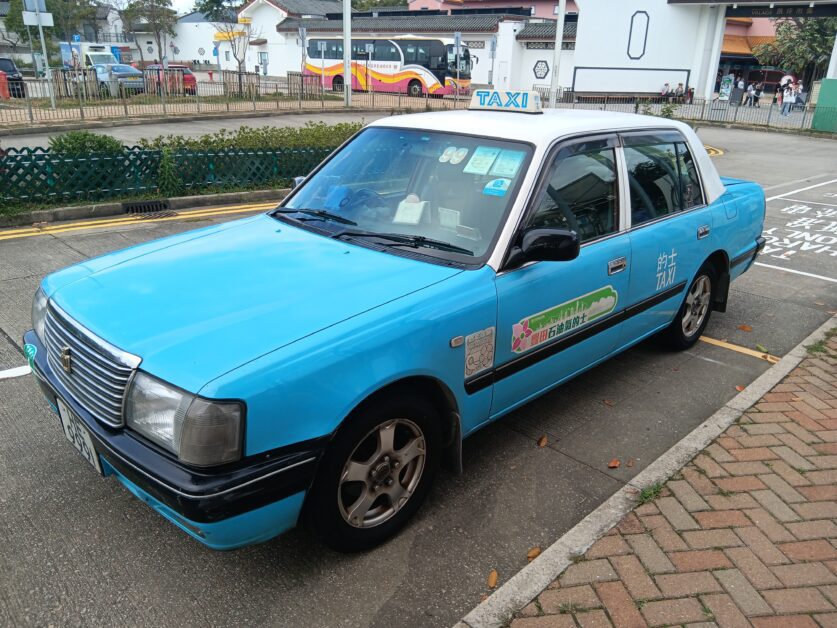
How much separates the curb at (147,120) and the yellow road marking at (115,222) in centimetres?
1004

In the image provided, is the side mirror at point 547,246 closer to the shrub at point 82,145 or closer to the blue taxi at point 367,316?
the blue taxi at point 367,316

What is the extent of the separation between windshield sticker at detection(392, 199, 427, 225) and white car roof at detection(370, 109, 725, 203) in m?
0.52

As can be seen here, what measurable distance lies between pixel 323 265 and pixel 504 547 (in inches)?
61.0

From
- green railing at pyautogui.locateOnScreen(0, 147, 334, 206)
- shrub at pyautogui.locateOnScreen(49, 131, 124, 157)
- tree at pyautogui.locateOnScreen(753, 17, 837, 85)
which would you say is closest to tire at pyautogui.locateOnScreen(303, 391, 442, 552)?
green railing at pyautogui.locateOnScreen(0, 147, 334, 206)

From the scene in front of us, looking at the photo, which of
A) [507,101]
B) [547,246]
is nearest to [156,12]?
[507,101]

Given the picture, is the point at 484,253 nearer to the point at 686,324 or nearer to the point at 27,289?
the point at 686,324

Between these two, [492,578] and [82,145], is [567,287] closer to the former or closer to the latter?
[492,578]

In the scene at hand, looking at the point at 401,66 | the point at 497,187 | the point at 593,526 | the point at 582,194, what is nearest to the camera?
the point at 593,526

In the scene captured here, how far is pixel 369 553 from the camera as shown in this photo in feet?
9.45

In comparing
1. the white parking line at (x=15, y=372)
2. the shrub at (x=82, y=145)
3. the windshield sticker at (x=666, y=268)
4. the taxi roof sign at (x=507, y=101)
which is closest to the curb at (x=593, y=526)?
the windshield sticker at (x=666, y=268)

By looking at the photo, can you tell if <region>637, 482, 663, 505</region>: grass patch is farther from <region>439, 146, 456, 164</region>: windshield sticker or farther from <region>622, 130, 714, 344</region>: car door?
<region>439, 146, 456, 164</region>: windshield sticker

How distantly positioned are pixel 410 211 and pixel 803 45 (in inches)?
2120

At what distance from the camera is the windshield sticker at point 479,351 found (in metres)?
2.98

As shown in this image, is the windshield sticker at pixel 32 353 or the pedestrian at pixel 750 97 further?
the pedestrian at pixel 750 97
